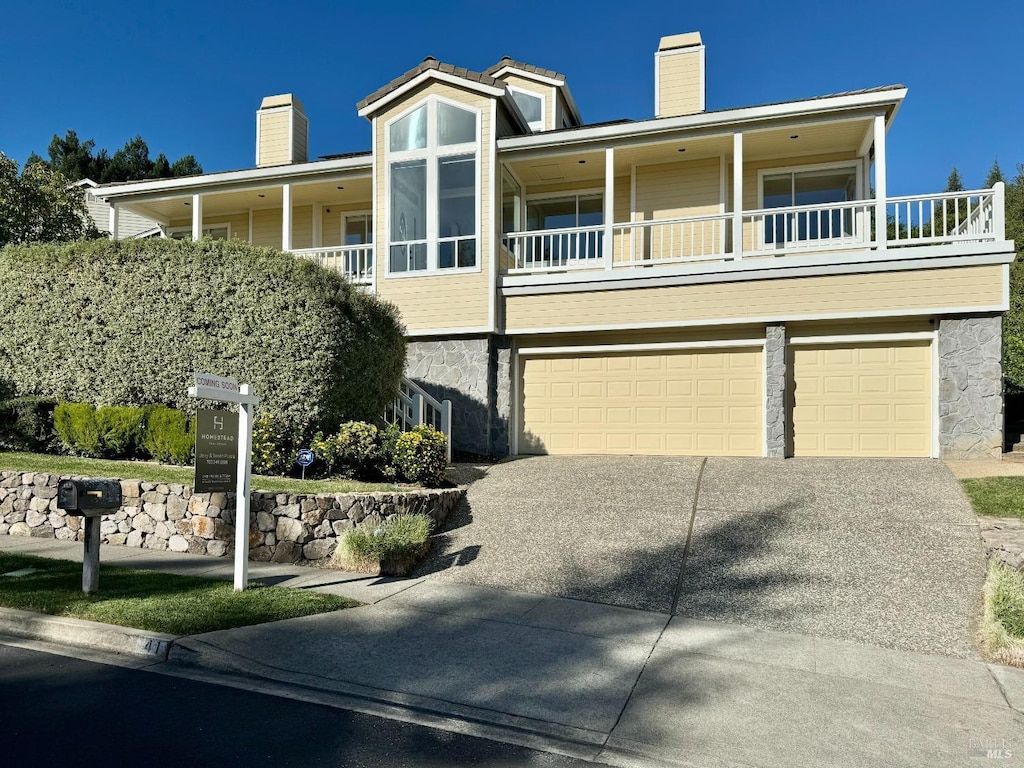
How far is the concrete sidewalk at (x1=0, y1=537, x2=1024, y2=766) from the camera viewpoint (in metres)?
3.89

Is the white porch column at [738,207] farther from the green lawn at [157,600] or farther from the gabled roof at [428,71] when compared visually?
the green lawn at [157,600]

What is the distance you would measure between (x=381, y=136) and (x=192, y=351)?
672 cm

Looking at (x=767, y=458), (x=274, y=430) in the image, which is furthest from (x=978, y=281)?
(x=274, y=430)

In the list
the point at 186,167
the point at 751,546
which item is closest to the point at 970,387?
the point at 751,546

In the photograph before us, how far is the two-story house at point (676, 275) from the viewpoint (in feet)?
38.1

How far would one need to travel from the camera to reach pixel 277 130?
18.7 metres

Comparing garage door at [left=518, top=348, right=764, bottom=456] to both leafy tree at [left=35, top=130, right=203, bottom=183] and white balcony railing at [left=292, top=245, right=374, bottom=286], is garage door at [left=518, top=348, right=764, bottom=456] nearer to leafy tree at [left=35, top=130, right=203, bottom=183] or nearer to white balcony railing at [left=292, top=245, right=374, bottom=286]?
white balcony railing at [left=292, top=245, right=374, bottom=286]

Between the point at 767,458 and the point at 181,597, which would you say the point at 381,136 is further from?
the point at 181,597

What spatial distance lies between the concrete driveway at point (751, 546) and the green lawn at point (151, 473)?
1462 millimetres

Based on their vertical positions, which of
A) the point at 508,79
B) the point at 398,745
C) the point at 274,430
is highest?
the point at 508,79

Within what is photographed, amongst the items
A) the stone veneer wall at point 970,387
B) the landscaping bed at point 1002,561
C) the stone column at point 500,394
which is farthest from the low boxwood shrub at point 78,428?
the stone veneer wall at point 970,387

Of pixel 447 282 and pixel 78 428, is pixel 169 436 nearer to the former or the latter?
pixel 78 428

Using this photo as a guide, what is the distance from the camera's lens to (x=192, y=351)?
10.0 meters

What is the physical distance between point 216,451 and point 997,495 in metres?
9.13
